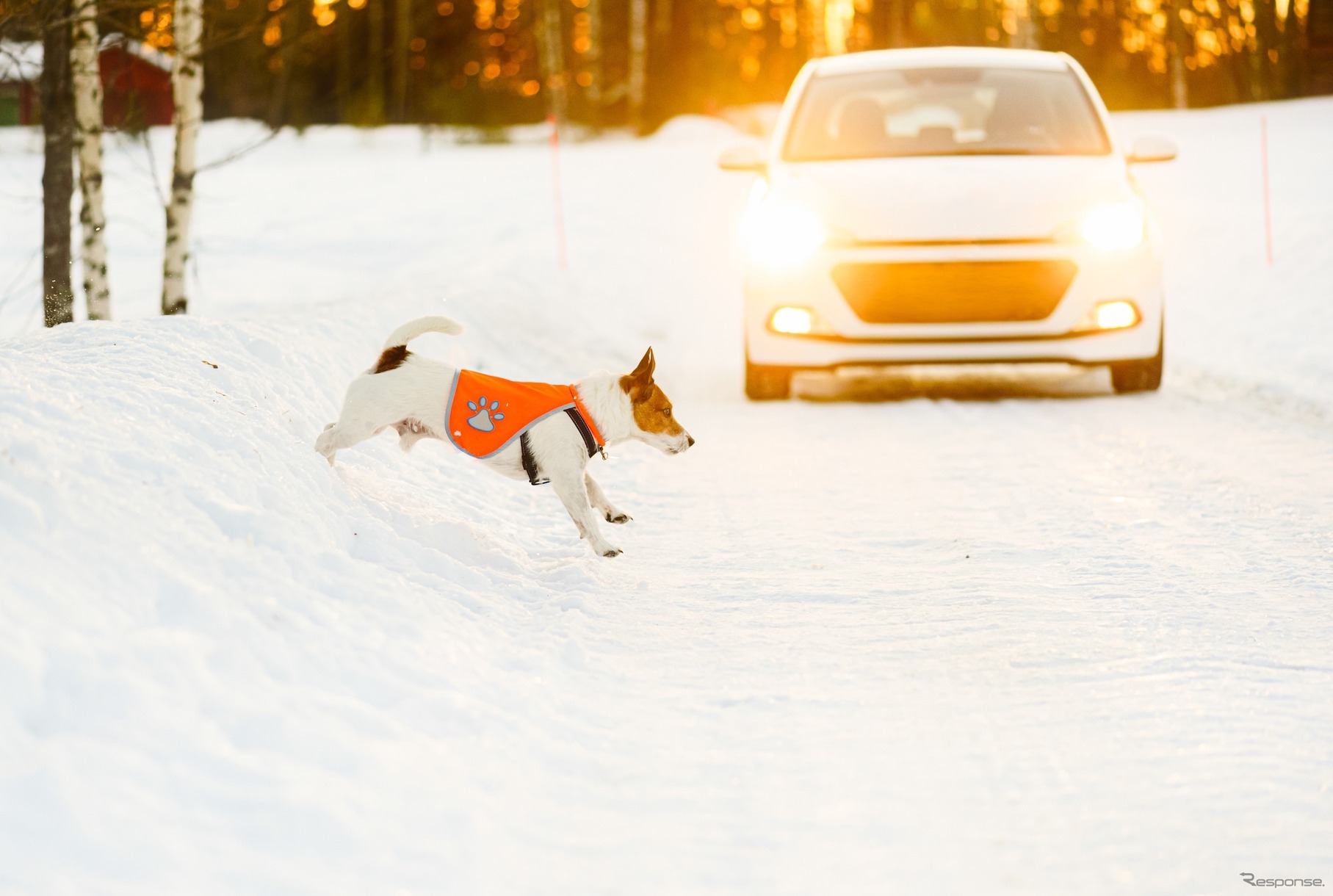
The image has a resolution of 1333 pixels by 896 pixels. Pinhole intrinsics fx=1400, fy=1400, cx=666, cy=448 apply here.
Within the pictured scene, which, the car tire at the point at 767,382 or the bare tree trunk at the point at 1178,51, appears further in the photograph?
the bare tree trunk at the point at 1178,51

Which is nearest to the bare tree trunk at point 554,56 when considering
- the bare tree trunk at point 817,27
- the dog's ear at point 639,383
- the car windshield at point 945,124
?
the car windshield at point 945,124

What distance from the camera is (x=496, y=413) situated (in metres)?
5.14

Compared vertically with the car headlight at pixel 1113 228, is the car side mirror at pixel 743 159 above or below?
above

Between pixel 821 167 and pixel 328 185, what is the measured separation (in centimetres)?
1876

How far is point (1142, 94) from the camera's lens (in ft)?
182

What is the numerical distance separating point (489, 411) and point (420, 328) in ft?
1.29

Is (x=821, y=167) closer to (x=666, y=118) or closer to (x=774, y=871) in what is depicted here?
(x=774, y=871)

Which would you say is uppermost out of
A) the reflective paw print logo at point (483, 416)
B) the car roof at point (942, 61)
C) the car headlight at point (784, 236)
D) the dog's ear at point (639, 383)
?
the car roof at point (942, 61)

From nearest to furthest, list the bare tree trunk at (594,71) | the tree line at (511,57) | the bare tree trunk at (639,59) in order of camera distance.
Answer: the tree line at (511,57) → the bare tree trunk at (639,59) → the bare tree trunk at (594,71)

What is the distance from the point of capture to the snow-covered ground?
2.90 meters

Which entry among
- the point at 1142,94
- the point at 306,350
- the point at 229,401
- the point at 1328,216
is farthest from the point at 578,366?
the point at 1142,94

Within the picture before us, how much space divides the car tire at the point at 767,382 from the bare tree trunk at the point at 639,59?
28545 mm

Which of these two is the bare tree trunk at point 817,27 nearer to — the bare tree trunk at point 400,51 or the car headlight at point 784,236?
the bare tree trunk at point 400,51

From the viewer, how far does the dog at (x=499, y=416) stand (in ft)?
16.9
